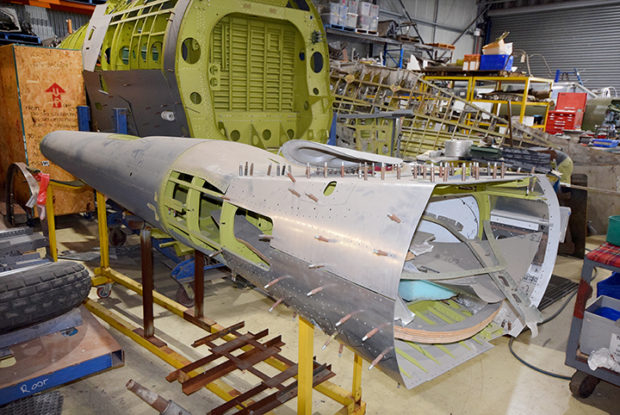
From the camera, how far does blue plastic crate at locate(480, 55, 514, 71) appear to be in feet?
36.5

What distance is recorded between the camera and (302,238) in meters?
1.87

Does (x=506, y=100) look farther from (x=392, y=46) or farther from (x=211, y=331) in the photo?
(x=211, y=331)

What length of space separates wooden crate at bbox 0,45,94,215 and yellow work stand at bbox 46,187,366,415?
1.64 meters

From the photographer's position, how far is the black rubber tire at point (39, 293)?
215 centimetres

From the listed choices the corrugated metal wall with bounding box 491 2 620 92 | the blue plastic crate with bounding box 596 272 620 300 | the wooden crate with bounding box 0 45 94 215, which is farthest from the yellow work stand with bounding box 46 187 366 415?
the corrugated metal wall with bounding box 491 2 620 92

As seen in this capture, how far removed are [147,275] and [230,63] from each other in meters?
2.73

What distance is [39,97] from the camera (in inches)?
229

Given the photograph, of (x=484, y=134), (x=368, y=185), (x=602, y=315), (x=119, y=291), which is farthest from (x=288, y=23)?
(x=484, y=134)

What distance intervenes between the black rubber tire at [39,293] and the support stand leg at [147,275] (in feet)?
2.52

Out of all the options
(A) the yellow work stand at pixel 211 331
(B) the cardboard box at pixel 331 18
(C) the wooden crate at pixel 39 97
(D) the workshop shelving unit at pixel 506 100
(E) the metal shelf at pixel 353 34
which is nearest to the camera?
(A) the yellow work stand at pixel 211 331

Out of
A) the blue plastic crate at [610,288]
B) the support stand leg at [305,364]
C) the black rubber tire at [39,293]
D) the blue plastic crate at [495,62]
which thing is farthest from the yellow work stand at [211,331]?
the blue plastic crate at [495,62]

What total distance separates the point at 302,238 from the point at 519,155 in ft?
16.3

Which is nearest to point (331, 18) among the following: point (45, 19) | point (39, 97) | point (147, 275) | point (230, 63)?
point (45, 19)

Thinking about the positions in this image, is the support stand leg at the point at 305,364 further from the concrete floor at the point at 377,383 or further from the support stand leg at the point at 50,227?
the support stand leg at the point at 50,227
